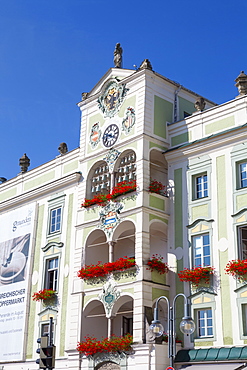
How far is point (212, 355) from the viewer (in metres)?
21.4

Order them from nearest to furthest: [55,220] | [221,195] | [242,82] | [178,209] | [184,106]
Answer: [221,195] < [242,82] < [178,209] < [184,106] < [55,220]

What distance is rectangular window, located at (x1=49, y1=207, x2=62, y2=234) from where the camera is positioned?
30812mm

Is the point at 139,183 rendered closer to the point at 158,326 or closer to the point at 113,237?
the point at 113,237

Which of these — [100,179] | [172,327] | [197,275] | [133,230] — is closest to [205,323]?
[197,275]

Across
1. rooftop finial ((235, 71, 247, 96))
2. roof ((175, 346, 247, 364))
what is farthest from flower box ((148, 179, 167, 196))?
roof ((175, 346, 247, 364))

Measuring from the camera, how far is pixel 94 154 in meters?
28.9

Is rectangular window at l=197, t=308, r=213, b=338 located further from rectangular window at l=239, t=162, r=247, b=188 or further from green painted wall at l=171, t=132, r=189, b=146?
green painted wall at l=171, t=132, r=189, b=146

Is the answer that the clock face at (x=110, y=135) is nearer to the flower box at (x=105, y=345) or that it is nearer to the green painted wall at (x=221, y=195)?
the green painted wall at (x=221, y=195)

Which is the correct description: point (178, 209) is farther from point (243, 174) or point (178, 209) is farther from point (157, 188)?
point (243, 174)

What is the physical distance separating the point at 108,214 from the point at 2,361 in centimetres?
1099

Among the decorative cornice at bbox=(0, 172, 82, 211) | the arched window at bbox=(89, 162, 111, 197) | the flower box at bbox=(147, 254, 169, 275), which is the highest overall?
the decorative cornice at bbox=(0, 172, 82, 211)

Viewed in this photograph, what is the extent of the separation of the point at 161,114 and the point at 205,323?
33.7 feet

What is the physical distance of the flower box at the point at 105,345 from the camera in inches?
917

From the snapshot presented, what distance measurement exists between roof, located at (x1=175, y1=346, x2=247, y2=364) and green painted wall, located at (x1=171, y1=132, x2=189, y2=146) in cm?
940
